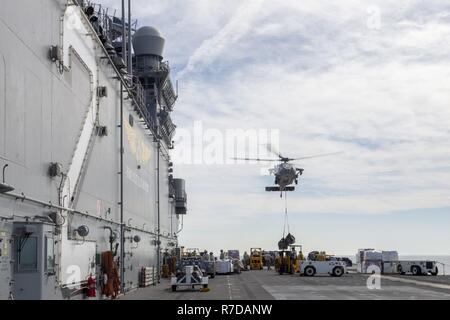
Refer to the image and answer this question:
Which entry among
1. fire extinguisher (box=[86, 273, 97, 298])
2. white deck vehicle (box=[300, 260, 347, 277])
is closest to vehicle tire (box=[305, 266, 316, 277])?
white deck vehicle (box=[300, 260, 347, 277])

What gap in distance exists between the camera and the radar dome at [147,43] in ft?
189

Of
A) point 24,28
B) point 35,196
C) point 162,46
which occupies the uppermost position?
point 162,46

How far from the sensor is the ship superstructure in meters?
16.2

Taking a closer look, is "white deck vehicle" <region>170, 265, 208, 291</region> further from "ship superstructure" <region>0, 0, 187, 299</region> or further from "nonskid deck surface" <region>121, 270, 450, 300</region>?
"ship superstructure" <region>0, 0, 187, 299</region>

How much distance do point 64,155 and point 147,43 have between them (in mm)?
37289

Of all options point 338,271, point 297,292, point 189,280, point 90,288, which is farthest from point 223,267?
point 90,288

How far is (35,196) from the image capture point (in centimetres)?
1883

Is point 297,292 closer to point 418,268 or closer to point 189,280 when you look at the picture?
point 189,280

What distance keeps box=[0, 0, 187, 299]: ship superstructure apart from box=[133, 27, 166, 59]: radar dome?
15663 mm

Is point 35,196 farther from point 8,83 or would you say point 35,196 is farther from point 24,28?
point 24,28

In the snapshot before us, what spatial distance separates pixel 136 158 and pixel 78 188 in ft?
52.4

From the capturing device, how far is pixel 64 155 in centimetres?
2248

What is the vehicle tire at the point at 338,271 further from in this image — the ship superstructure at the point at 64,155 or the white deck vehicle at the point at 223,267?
the ship superstructure at the point at 64,155
